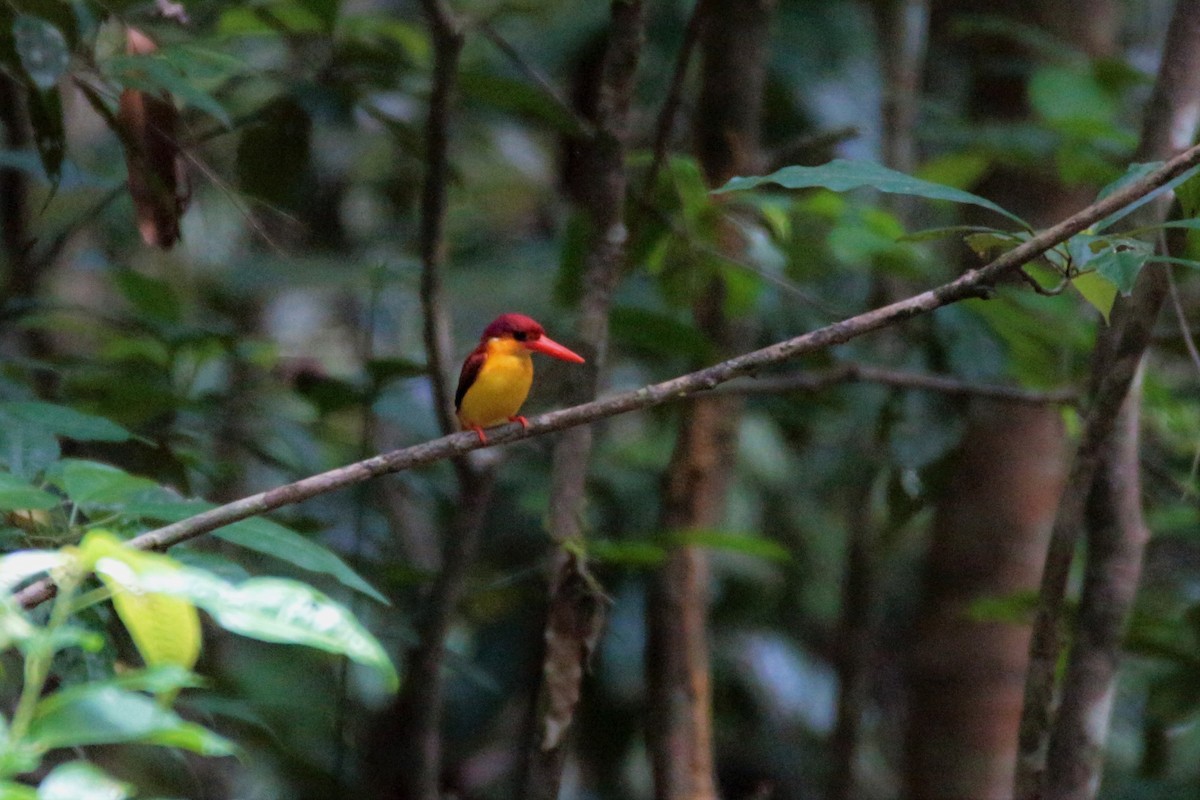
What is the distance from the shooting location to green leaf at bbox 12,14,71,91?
1832 mm

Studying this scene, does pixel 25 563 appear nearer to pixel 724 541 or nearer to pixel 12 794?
pixel 12 794

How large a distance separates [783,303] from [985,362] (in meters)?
1.24

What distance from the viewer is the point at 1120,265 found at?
55.6 inches

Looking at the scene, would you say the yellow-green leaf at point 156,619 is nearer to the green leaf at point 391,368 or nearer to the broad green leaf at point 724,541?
the broad green leaf at point 724,541

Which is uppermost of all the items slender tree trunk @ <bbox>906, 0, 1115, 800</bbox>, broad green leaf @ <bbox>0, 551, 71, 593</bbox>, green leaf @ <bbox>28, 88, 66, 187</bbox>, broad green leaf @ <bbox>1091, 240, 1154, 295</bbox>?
broad green leaf @ <bbox>1091, 240, 1154, 295</bbox>

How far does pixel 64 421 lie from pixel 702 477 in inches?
58.5

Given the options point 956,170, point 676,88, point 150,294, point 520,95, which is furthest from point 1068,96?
point 150,294

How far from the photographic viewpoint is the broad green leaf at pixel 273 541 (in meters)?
1.41

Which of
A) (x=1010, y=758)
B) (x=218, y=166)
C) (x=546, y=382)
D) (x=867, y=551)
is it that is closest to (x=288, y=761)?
(x=546, y=382)

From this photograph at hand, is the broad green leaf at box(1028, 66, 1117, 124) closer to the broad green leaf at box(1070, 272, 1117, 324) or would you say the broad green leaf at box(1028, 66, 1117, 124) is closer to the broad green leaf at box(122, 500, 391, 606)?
the broad green leaf at box(1070, 272, 1117, 324)

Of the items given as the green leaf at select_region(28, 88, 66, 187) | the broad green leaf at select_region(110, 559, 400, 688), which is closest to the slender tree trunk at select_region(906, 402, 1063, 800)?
the green leaf at select_region(28, 88, 66, 187)

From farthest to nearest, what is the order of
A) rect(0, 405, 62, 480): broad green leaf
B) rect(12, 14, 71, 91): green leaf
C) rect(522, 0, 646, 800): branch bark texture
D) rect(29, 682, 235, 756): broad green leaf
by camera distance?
1. rect(522, 0, 646, 800): branch bark texture
2. rect(12, 14, 71, 91): green leaf
3. rect(0, 405, 62, 480): broad green leaf
4. rect(29, 682, 235, 756): broad green leaf

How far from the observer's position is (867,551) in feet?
11.4

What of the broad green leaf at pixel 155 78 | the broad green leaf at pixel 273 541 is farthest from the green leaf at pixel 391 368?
the broad green leaf at pixel 273 541
